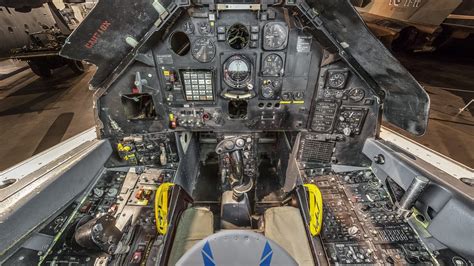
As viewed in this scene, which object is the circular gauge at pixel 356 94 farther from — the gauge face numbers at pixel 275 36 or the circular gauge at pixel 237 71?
the circular gauge at pixel 237 71

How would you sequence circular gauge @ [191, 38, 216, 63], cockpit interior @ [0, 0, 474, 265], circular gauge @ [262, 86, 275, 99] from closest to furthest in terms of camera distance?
cockpit interior @ [0, 0, 474, 265], circular gauge @ [191, 38, 216, 63], circular gauge @ [262, 86, 275, 99]

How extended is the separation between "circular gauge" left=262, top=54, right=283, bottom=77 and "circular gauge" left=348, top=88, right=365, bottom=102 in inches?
30.2

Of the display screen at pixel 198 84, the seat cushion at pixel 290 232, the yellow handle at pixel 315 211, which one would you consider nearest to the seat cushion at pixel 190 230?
the seat cushion at pixel 290 232

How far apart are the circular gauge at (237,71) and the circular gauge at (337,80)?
0.83 meters

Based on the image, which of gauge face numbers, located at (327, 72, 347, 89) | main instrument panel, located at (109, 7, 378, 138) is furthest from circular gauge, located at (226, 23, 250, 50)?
gauge face numbers, located at (327, 72, 347, 89)

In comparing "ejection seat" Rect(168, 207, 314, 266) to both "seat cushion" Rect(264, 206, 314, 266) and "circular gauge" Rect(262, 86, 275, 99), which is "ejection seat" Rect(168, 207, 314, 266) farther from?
"circular gauge" Rect(262, 86, 275, 99)

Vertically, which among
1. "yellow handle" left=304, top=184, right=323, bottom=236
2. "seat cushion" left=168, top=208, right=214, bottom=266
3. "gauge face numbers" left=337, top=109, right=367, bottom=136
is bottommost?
"seat cushion" left=168, top=208, right=214, bottom=266

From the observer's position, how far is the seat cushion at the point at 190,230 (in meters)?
1.76

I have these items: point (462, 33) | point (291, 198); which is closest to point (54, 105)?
point (291, 198)

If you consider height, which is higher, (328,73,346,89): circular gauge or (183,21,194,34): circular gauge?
(183,21,194,34): circular gauge

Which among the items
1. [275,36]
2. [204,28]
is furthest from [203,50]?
[275,36]

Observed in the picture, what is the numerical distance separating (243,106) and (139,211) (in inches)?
61.0

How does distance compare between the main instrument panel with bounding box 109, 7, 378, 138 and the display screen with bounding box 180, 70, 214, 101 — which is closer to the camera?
the main instrument panel with bounding box 109, 7, 378, 138

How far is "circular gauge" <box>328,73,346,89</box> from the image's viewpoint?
2099 mm
